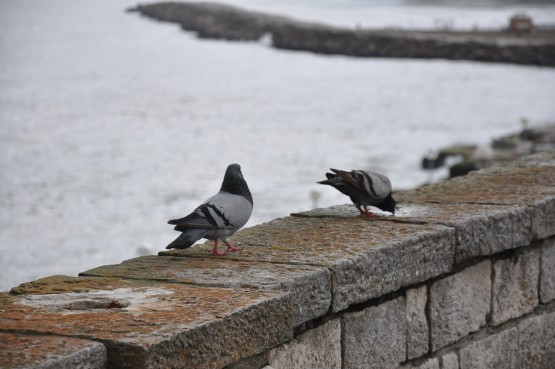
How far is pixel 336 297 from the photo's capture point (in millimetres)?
3787

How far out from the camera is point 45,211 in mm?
31094

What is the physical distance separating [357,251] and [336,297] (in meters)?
0.27

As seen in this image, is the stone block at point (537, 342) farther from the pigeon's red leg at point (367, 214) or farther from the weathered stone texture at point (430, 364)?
the pigeon's red leg at point (367, 214)

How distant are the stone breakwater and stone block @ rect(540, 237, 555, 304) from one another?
2431 inches

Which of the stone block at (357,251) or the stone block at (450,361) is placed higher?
the stone block at (357,251)

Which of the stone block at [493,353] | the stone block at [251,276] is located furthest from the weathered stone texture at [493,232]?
the stone block at [251,276]

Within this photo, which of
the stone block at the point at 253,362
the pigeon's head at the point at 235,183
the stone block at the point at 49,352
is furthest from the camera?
the pigeon's head at the point at 235,183

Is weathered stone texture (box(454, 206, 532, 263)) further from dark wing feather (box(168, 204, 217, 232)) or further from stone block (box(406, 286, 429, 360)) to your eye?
dark wing feather (box(168, 204, 217, 232))

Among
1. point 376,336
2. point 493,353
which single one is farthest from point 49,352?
point 493,353

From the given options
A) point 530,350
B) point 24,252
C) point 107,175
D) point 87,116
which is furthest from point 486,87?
point 530,350

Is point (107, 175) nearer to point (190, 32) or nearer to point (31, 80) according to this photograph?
point (31, 80)

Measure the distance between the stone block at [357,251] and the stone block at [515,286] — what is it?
0.45m

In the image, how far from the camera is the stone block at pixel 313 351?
11.8 feet

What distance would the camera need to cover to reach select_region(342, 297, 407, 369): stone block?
156 inches
